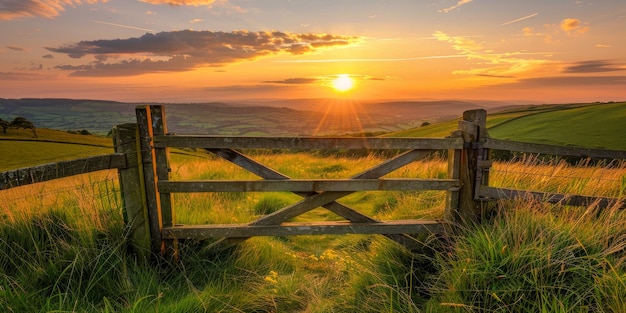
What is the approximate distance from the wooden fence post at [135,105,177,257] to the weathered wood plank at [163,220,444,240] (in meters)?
0.14

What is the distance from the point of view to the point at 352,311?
11.1 feet

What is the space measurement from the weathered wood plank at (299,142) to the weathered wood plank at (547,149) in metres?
0.56

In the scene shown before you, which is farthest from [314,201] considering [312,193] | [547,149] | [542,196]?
[547,149]

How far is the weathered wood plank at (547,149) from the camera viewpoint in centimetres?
455

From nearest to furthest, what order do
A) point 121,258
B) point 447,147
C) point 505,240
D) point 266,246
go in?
point 505,240 < point 121,258 < point 447,147 < point 266,246

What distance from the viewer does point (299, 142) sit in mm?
4211

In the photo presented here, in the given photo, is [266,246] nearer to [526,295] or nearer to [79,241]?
[79,241]

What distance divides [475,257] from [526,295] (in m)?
0.55

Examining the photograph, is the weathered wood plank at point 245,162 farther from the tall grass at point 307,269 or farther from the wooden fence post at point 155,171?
the tall grass at point 307,269

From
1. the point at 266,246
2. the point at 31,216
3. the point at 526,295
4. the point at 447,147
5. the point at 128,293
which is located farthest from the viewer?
the point at 266,246

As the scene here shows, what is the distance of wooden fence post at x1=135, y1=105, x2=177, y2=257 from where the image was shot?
13.3ft

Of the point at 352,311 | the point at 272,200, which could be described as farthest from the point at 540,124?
the point at 352,311

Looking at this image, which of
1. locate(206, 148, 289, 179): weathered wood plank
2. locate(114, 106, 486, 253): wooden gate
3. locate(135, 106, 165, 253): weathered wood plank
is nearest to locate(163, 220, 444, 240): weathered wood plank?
locate(114, 106, 486, 253): wooden gate

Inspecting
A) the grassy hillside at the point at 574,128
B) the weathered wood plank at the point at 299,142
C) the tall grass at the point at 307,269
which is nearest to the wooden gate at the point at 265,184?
the weathered wood plank at the point at 299,142
